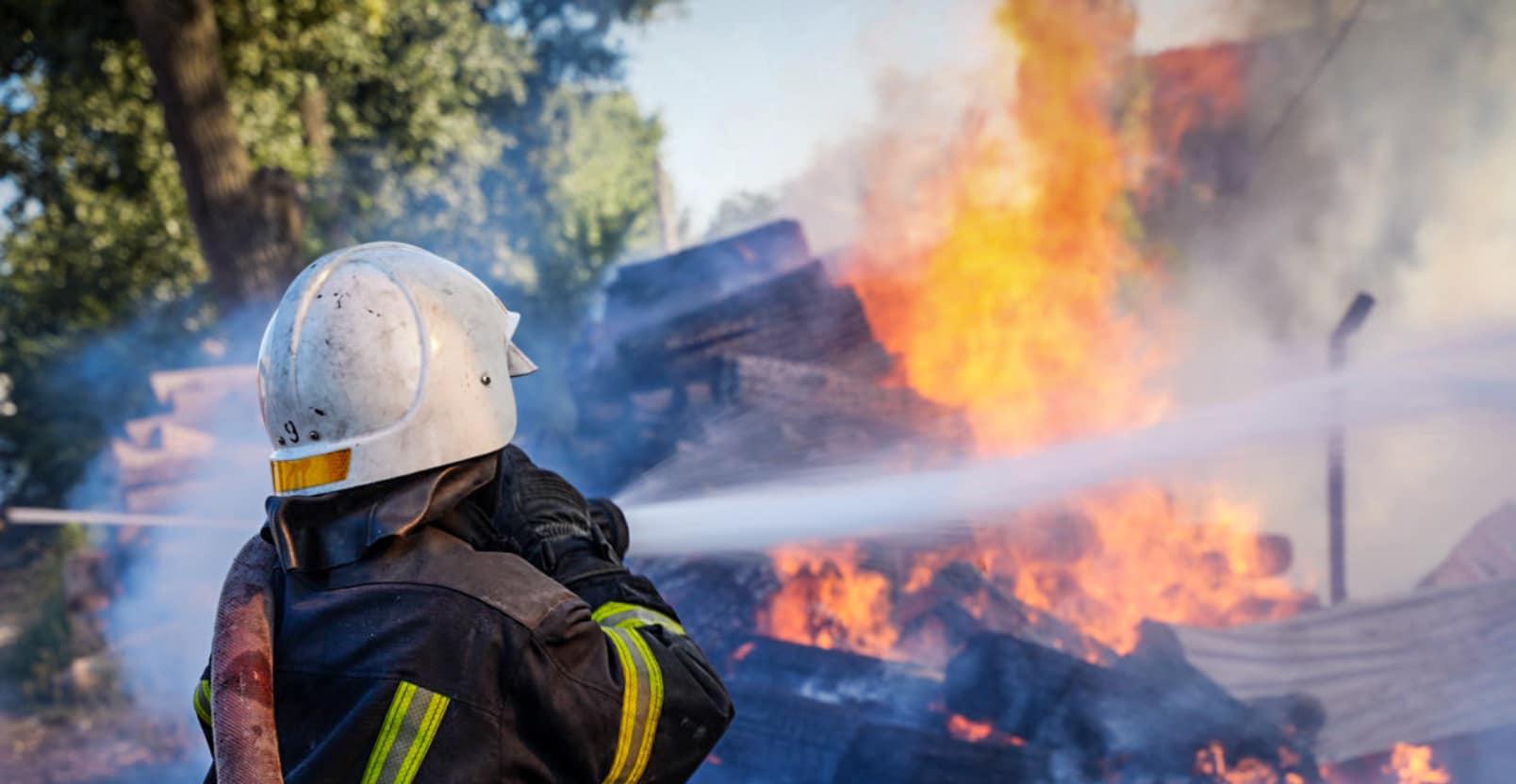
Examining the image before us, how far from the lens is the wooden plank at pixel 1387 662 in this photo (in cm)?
394

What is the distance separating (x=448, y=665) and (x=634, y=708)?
1.07ft

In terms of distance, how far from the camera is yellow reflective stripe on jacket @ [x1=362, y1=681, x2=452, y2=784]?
1600 mm

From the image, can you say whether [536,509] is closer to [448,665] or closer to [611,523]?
[611,523]

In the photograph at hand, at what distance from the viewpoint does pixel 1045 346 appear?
7.82 metres

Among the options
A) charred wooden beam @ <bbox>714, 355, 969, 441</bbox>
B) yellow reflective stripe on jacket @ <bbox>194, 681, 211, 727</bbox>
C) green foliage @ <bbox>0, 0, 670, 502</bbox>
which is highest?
green foliage @ <bbox>0, 0, 670, 502</bbox>

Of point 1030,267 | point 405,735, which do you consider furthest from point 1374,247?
point 405,735

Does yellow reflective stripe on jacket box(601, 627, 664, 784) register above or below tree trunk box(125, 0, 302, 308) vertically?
below

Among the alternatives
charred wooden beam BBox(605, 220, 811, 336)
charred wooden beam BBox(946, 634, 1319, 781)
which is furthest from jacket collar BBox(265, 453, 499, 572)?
charred wooden beam BBox(605, 220, 811, 336)

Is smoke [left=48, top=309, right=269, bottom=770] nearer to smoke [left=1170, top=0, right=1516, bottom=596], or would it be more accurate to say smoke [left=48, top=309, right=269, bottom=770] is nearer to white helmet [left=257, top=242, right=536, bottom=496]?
white helmet [left=257, top=242, right=536, bottom=496]

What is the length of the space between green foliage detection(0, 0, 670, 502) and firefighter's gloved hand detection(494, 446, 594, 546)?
9107 millimetres

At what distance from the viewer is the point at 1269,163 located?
11.5 meters

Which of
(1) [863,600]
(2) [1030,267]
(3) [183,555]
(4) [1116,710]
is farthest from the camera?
(2) [1030,267]

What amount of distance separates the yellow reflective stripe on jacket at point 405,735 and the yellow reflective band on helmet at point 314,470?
428 mm

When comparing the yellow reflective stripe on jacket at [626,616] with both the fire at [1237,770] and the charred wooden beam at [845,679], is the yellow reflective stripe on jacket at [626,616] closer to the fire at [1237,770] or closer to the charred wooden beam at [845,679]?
the charred wooden beam at [845,679]
